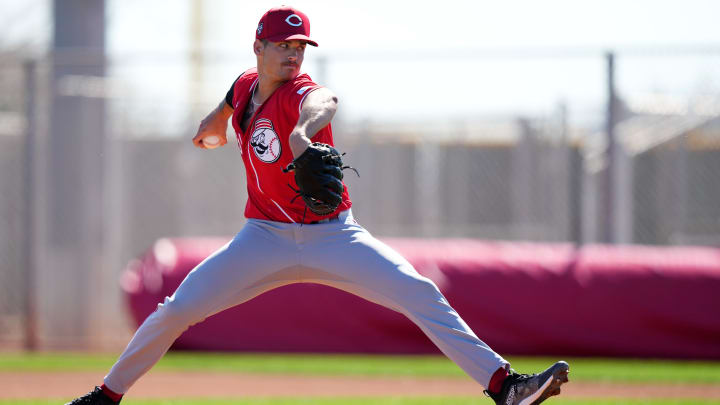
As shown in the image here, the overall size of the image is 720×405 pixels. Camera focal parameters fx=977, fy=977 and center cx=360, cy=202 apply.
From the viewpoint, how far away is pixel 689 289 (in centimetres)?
927

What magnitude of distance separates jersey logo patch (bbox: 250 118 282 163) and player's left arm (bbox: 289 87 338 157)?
0.23 metres

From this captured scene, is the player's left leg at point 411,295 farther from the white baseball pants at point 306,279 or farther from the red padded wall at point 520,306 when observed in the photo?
the red padded wall at point 520,306

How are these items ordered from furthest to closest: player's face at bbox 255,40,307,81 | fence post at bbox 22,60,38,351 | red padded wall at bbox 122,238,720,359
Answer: fence post at bbox 22,60,38,351
red padded wall at bbox 122,238,720,359
player's face at bbox 255,40,307,81

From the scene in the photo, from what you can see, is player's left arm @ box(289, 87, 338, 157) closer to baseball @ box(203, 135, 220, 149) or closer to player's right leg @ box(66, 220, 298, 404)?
player's right leg @ box(66, 220, 298, 404)

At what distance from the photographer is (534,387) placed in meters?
4.36

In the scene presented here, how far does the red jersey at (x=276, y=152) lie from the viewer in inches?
183

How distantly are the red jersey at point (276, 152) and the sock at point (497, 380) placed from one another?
42.9 inches

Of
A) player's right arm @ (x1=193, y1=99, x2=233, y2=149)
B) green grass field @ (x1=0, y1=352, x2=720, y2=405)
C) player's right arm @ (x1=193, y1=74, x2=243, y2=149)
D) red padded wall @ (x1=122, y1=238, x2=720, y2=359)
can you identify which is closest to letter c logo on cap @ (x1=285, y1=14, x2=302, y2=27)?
player's right arm @ (x1=193, y1=74, x2=243, y2=149)

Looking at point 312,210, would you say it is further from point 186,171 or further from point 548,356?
point 186,171

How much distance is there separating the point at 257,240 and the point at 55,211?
7.18 m

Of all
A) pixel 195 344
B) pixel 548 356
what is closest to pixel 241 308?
pixel 195 344

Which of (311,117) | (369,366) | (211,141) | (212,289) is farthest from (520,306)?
(311,117)

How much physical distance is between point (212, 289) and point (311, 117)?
3.07ft

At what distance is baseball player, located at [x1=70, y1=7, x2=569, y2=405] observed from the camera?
14.6 ft
